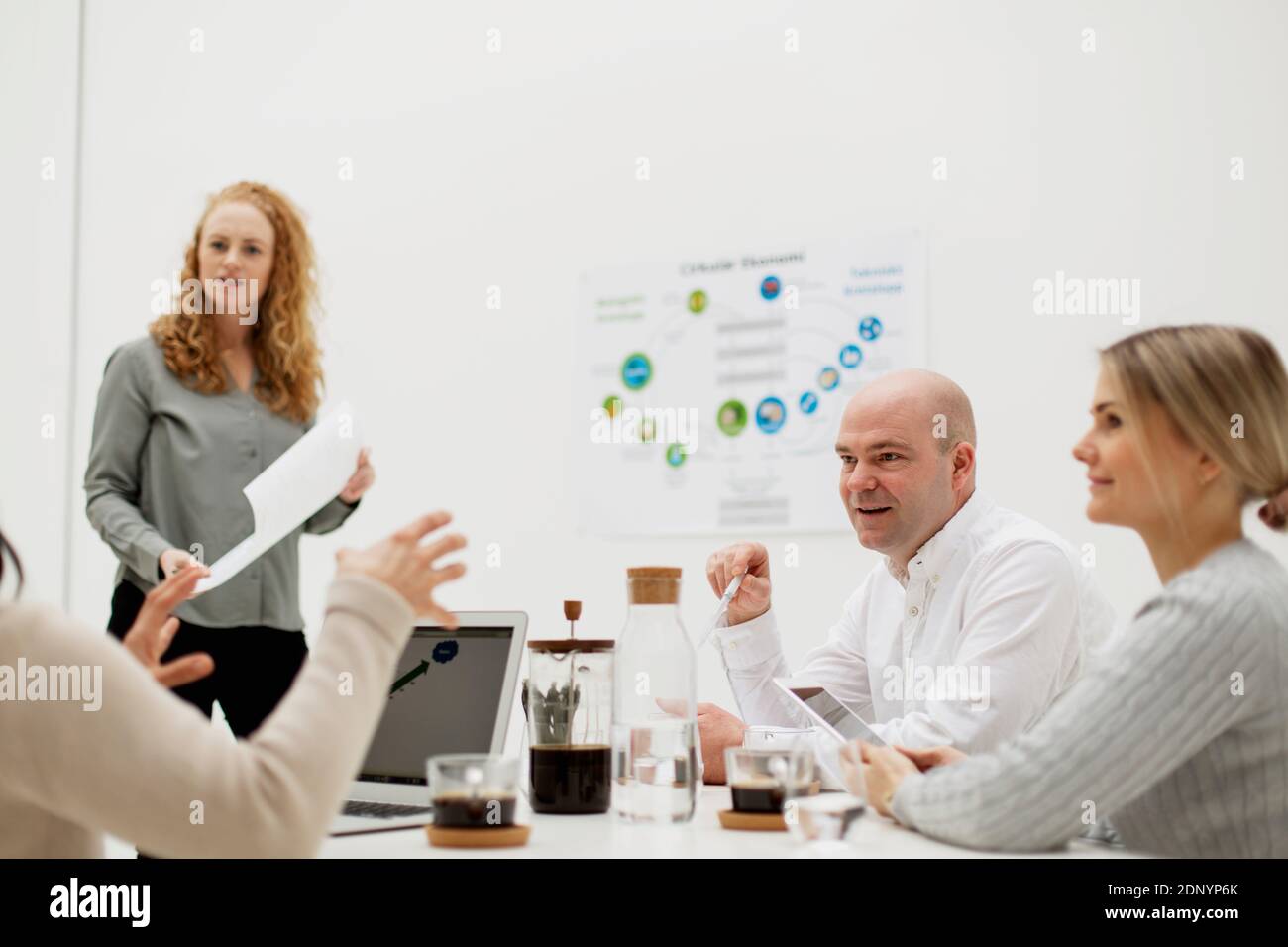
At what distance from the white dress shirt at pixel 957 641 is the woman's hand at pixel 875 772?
417 millimetres

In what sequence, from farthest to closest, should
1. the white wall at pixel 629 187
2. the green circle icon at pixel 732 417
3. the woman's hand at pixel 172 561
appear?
1. the green circle icon at pixel 732 417
2. the white wall at pixel 629 187
3. the woman's hand at pixel 172 561

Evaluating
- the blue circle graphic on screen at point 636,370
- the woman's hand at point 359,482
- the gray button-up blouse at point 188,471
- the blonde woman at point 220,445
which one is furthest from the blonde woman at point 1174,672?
the blue circle graphic on screen at point 636,370

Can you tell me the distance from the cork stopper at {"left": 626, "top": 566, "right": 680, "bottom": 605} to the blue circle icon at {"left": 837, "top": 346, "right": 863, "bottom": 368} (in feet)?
6.26

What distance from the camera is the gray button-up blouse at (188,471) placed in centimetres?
258

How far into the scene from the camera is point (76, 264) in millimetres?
4141

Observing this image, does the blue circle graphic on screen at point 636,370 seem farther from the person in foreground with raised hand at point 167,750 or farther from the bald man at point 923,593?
the person in foreground with raised hand at point 167,750

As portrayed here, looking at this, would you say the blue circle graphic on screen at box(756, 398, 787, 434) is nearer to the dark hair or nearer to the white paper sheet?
the white paper sheet

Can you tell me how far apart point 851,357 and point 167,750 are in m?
2.60

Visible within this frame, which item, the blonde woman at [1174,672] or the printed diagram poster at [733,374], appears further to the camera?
the printed diagram poster at [733,374]

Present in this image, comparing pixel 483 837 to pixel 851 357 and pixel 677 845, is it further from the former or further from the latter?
pixel 851 357

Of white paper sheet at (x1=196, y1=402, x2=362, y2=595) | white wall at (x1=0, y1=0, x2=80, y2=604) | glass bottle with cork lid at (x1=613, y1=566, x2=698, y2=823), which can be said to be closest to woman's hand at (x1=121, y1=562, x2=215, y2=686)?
glass bottle with cork lid at (x1=613, y1=566, x2=698, y2=823)

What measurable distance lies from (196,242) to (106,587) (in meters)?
1.71

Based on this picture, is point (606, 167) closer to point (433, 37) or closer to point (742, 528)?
point (433, 37)
